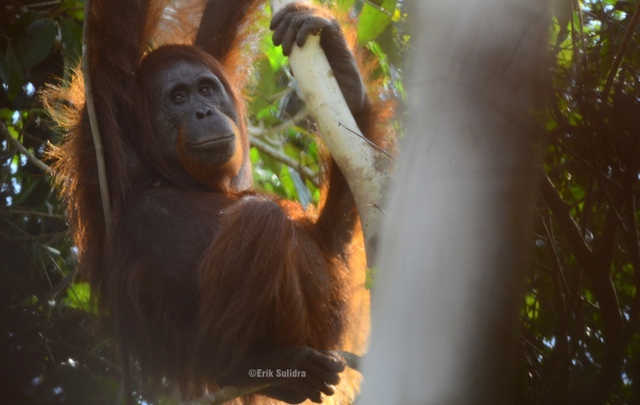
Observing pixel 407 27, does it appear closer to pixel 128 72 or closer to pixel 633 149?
pixel 633 149

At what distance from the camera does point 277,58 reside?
13.3 ft

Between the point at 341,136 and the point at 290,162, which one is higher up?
the point at 341,136

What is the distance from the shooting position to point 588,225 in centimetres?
111

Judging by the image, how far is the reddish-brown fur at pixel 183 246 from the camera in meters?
2.24

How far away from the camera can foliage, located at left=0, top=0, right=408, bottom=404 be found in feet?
5.66

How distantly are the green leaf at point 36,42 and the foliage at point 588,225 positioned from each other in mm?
2473

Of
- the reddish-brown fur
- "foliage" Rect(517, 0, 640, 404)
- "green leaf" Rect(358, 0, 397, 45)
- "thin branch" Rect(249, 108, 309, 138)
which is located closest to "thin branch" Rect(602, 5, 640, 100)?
"foliage" Rect(517, 0, 640, 404)

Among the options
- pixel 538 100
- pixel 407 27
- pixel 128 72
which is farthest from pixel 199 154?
pixel 538 100

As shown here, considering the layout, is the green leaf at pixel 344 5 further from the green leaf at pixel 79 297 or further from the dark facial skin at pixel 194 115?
the green leaf at pixel 79 297

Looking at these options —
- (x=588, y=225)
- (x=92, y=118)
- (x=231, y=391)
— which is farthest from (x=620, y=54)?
(x=92, y=118)

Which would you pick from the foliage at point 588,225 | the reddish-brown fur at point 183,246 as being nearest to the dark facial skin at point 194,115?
the reddish-brown fur at point 183,246

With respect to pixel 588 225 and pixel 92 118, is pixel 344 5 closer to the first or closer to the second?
pixel 92 118

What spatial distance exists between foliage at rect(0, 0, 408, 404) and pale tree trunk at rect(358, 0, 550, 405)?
48 centimetres

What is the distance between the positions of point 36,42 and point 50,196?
3.36ft
